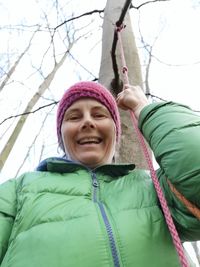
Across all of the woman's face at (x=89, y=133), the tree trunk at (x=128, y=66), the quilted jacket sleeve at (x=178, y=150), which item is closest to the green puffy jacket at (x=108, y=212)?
the quilted jacket sleeve at (x=178, y=150)

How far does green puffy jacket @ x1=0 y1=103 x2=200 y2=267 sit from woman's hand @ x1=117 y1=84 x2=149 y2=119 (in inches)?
5.4

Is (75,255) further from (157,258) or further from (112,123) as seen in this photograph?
(112,123)

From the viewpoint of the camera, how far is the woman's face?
4.30 ft

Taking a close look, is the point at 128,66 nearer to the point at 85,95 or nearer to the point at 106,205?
the point at 85,95

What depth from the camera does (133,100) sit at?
129 cm

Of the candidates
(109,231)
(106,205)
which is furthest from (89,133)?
(109,231)

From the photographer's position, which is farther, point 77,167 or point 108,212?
point 77,167

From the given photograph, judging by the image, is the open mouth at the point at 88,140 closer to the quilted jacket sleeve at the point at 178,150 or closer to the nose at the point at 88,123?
the nose at the point at 88,123

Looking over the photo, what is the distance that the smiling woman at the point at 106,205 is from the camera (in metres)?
0.89

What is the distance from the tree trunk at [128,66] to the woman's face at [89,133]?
16.1 inches

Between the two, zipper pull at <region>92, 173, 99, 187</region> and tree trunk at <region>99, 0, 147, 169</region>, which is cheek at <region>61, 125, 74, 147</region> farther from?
tree trunk at <region>99, 0, 147, 169</region>

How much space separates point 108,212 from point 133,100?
1.55 ft

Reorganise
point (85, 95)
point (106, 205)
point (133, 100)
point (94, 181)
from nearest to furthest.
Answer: point (106, 205), point (94, 181), point (133, 100), point (85, 95)

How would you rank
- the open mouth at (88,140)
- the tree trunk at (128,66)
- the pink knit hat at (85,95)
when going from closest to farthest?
the open mouth at (88,140), the pink knit hat at (85,95), the tree trunk at (128,66)
